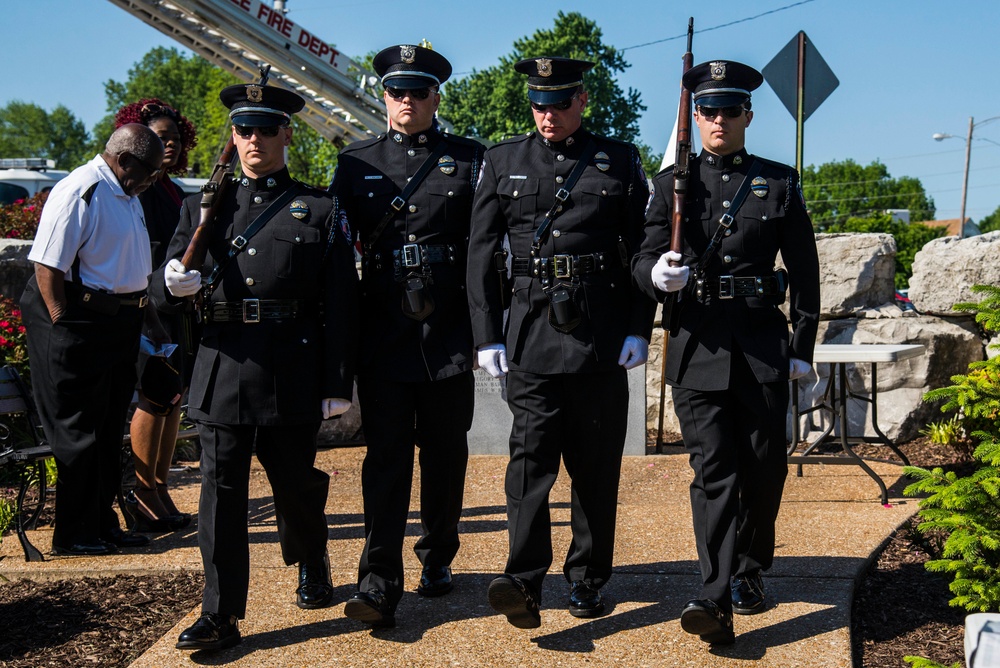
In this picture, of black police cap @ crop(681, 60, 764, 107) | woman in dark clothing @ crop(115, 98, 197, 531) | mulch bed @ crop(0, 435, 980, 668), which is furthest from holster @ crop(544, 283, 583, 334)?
woman in dark clothing @ crop(115, 98, 197, 531)

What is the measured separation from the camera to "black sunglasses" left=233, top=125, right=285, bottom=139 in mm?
4045

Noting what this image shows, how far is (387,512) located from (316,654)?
595 millimetres

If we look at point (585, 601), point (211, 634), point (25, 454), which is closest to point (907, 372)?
point (585, 601)

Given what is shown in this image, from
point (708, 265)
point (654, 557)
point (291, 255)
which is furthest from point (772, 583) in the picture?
point (291, 255)

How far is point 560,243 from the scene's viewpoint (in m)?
4.10

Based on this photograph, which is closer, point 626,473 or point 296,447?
point 296,447

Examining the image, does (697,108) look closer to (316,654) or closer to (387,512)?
(387,512)

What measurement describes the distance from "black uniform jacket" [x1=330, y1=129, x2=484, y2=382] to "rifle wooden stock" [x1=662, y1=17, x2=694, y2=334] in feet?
2.62

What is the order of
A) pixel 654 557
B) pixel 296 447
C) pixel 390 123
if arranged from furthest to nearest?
pixel 654 557, pixel 390 123, pixel 296 447

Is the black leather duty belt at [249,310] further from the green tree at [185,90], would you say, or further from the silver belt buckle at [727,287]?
the green tree at [185,90]

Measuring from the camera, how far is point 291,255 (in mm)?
4039

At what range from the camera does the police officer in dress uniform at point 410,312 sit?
417 centimetres

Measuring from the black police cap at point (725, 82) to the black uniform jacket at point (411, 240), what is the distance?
0.95 m

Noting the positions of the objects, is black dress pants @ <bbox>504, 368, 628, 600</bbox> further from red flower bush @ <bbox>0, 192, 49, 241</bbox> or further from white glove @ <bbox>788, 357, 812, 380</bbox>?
red flower bush @ <bbox>0, 192, 49, 241</bbox>
